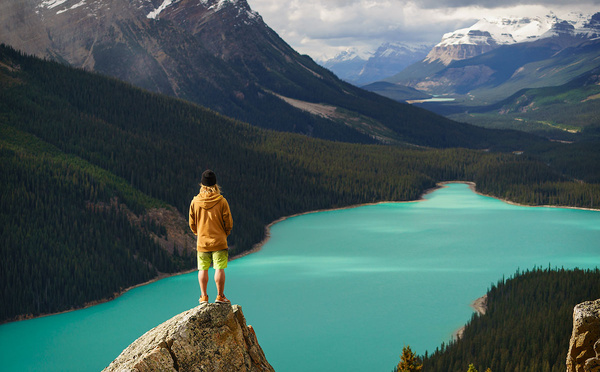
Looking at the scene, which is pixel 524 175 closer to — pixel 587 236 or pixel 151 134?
pixel 587 236

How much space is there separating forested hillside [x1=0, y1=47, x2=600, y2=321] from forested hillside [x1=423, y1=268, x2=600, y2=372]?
4942 centimetres

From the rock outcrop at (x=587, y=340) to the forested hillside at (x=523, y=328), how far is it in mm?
37528

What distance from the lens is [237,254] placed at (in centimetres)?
11762

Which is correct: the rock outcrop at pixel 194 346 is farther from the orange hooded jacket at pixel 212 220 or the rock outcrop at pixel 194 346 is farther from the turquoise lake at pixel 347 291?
the turquoise lake at pixel 347 291

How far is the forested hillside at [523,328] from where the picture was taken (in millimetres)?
60531

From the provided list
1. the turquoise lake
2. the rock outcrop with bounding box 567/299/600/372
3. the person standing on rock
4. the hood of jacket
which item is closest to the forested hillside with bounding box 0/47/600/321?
the turquoise lake

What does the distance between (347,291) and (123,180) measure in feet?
188

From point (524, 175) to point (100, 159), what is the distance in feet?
394

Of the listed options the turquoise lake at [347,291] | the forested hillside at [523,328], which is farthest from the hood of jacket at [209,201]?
the forested hillside at [523,328]

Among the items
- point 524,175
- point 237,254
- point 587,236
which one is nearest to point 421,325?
point 237,254

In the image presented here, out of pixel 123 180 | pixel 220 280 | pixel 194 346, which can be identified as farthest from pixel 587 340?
pixel 123 180

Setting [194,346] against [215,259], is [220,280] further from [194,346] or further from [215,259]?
[194,346]

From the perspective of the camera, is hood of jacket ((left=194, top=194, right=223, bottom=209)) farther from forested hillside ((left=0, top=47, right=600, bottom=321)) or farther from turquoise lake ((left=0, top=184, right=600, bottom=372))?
forested hillside ((left=0, top=47, right=600, bottom=321))

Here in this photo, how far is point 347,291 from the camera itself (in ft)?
295
